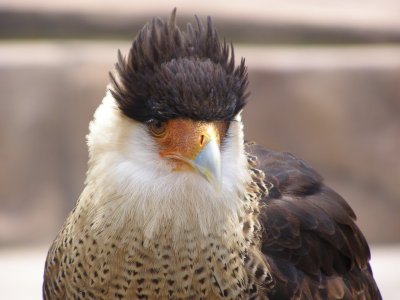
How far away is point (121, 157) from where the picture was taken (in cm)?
286

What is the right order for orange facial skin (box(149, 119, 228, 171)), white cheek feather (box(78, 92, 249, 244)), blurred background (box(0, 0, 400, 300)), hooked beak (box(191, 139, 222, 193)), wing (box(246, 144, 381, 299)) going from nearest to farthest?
hooked beak (box(191, 139, 222, 193)) → orange facial skin (box(149, 119, 228, 171)) → white cheek feather (box(78, 92, 249, 244)) → wing (box(246, 144, 381, 299)) → blurred background (box(0, 0, 400, 300))

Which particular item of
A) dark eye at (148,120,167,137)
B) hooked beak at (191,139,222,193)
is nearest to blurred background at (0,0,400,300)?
dark eye at (148,120,167,137)

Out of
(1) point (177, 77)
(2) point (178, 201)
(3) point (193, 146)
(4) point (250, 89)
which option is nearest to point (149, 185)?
(2) point (178, 201)

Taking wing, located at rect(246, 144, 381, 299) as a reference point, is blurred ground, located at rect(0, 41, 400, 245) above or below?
below

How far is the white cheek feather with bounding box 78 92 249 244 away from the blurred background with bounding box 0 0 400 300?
138 inches

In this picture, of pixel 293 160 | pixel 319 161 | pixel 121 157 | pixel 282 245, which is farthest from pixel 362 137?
pixel 121 157

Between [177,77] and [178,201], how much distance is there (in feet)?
1.43

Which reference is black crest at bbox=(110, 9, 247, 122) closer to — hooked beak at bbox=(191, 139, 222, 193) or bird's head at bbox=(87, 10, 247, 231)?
bird's head at bbox=(87, 10, 247, 231)

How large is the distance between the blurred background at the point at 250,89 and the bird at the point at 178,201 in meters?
3.30

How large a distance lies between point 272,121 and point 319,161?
0.53m

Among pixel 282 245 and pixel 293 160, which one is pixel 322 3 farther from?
pixel 282 245

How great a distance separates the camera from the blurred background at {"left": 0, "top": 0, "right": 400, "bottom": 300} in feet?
21.3

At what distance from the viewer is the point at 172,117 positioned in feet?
9.02

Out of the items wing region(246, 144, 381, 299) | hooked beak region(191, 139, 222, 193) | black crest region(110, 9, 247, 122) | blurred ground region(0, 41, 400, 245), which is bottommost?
blurred ground region(0, 41, 400, 245)
